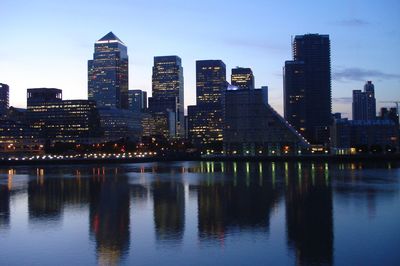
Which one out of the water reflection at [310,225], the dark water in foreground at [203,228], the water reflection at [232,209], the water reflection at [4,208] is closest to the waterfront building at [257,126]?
the water reflection at [232,209]

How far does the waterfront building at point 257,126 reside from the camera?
157 meters

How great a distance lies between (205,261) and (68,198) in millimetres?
24150

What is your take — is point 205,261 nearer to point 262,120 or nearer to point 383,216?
point 383,216

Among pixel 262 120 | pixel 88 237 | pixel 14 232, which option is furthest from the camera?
Answer: pixel 262 120

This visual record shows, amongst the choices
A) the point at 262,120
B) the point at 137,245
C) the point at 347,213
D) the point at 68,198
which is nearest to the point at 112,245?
the point at 137,245

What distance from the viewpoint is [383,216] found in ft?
98.3

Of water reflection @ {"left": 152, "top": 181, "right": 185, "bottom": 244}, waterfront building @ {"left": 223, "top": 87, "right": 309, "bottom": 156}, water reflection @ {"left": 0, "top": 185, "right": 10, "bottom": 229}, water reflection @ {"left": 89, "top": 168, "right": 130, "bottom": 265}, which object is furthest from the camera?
waterfront building @ {"left": 223, "top": 87, "right": 309, "bottom": 156}

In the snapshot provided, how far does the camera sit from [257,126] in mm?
157875

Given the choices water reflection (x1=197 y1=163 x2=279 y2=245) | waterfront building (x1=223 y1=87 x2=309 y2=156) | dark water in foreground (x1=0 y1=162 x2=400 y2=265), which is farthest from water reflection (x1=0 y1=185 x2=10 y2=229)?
waterfront building (x1=223 y1=87 x2=309 y2=156)

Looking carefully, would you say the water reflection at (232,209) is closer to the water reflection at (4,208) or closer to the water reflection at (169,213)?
the water reflection at (169,213)

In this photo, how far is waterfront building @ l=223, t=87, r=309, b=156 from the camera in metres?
157

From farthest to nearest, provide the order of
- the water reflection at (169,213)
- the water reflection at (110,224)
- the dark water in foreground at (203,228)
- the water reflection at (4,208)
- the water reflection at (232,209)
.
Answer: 1. the water reflection at (4,208)
2. the water reflection at (232,209)
3. the water reflection at (169,213)
4. the water reflection at (110,224)
5. the dark water in foreground at (203,228)

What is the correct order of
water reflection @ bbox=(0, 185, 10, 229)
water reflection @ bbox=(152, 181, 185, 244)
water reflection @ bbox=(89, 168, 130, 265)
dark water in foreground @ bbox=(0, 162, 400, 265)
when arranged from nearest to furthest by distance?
dark water in foreground @ bbox=(0, 162, 400, 265) < water reflection @ bbox=(89, 168, 130, 265) < water reflection @ bbox=(152, 181, 185, 244) < water reflection @ bbox=(0, 185, 10, 229)

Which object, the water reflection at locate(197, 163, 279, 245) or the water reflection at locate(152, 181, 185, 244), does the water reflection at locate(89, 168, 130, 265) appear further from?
the water reflection at locate(197, 163, 279, 245)
